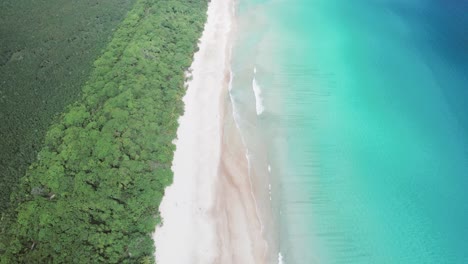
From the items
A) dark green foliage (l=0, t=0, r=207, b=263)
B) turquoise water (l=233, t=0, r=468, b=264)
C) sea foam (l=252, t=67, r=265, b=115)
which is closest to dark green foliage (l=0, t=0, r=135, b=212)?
dark green foliage (l=0, t=0, r=207, b=263)

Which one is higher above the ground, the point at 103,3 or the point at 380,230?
the point at 103,3

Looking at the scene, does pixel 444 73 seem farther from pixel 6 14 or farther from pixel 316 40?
pixel 6 14

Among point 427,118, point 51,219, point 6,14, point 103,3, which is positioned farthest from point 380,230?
point 6,14

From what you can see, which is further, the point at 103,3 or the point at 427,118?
the point at 103,3

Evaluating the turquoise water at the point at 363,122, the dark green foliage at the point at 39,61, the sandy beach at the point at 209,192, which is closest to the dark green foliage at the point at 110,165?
the sandy beach at the point at 209,192

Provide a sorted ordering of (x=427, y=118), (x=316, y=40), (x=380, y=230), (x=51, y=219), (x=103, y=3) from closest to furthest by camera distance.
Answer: (x=51, y=219) < (x=380, y=230) < (x=427, y=118) < (x=316, y=40) < (x=103, y=3)

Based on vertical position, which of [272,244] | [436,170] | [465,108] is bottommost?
[272,244]

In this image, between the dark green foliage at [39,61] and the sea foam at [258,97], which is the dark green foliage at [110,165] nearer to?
the dark green foliage at [39,61]
